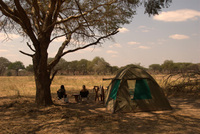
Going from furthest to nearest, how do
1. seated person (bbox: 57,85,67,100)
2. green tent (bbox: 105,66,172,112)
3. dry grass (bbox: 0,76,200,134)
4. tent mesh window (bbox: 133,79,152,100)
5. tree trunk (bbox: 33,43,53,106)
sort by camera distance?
seated person (bbox: 57,85,67,100) < tree trunk (bbox: 33,43,53,106) < tent mesh window (bbox: 133,79,152,100) < green tent (bbox: 105,66,172,112) < dry grass (bbox: 0,76,200,134)

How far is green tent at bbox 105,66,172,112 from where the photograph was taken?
7.18 meters

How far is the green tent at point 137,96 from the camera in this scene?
23.5ft

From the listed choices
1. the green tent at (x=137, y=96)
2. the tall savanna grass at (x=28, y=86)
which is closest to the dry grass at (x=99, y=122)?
the green tent at (x=137, y=96)

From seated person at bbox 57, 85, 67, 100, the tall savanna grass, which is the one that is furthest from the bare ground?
the tall savanna grass

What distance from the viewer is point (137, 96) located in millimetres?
7375

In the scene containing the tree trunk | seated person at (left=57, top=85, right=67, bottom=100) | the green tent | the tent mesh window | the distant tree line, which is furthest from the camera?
the distant tree line

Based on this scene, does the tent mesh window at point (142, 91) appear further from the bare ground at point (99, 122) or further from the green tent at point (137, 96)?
the bare ground at point (99, 122)

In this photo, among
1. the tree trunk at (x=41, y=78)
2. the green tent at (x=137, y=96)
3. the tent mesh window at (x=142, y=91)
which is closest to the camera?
the green tent at (x=137, y=96)

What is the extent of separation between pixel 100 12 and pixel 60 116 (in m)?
6.37

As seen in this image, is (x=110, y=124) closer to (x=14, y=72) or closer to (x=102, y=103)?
(x=102, y=103)

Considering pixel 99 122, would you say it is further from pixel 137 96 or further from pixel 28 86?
pixel 28 86

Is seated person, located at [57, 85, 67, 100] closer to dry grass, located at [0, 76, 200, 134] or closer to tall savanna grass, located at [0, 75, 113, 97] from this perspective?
dry grass, located at [0, 76, 200, 134]

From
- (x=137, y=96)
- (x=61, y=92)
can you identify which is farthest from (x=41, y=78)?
(x=137, y=96)

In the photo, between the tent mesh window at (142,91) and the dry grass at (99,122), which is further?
the tent mesh window at (142,91)
